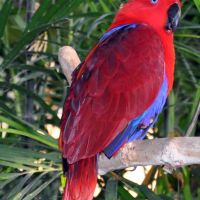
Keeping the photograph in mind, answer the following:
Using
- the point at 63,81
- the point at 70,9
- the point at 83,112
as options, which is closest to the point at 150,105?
the point at 83,112

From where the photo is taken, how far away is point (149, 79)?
1913mm

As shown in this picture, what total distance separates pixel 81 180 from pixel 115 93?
274mm

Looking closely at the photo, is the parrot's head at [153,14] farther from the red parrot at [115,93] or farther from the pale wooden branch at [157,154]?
the pale wooden branch at [157,154]

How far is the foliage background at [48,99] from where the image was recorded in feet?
6.48

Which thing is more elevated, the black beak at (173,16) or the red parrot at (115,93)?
the black beak at (173,16)

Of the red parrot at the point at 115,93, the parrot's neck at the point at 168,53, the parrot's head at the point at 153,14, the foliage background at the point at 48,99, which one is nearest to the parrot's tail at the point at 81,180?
the red parrot at the point at 115,93

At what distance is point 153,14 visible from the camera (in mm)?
2090

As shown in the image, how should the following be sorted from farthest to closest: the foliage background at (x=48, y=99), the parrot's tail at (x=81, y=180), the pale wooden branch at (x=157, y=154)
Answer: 1. the foliage background at (x=48, y=99)
2. the parrot's tail at (x=81, y=180)
3. the pale wooden branch at (x=157, y=154)

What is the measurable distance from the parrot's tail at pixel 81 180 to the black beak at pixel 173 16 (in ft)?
1.76

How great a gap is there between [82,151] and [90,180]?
0.08m

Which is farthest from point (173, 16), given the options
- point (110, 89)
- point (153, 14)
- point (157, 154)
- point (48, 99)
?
point (48, 99)

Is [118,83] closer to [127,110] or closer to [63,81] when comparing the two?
[127,110]

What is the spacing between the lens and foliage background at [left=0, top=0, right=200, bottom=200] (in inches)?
77.8

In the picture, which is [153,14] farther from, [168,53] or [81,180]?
[81,180]
